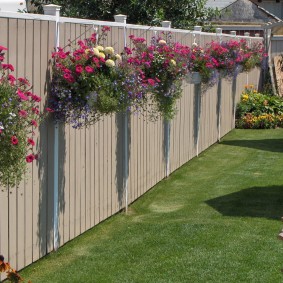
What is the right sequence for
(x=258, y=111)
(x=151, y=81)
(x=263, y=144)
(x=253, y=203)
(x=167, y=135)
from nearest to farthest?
(x=151, y=81) → (x=253, y=203) → (x=167, y=135) → (x=263, y=144) → (x=258, y=111)

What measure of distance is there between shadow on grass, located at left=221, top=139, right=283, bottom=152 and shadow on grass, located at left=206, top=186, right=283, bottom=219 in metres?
4.50

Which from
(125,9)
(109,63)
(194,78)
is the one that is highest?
(125,9)

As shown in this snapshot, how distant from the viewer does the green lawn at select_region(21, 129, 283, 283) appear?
749cm

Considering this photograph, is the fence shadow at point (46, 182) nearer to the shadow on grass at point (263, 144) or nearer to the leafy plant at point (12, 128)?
the leafy plant at point (12, 128)

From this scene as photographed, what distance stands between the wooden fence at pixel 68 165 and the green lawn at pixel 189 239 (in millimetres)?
205

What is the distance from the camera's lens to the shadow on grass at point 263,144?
16.4 metres

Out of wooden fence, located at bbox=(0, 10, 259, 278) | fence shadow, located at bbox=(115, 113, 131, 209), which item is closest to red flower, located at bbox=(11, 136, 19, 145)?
wooden fence, located at bbox=(0, 10, 259, 278)

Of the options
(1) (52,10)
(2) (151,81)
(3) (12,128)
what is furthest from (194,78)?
(3) (12,128)

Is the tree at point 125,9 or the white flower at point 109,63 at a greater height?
the tree at point 125,9

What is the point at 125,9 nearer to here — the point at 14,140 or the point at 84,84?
the point at 84,84

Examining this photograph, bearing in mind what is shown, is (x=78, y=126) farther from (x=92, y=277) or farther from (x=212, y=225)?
(x=212, y=225)

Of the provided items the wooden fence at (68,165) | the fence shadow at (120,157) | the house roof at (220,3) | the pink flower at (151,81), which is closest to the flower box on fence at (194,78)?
the wooden fence at (68,165)

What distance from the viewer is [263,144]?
1700cm

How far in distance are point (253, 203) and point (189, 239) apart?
7.41ft
